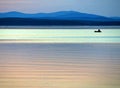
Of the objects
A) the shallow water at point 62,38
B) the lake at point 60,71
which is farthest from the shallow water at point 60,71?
the shallow water at point 62,38

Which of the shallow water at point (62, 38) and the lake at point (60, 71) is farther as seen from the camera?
the shallow water at point (62, 38)

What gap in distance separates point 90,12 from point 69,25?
3.06 meters

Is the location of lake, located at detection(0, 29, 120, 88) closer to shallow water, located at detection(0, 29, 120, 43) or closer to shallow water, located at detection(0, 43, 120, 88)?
shallow water, located at detection(0, 43, 120, 88)

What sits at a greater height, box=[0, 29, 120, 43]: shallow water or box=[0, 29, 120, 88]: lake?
box=[0, 29, 120, 88]: lake

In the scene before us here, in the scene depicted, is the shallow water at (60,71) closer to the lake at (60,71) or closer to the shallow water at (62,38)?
the lake at (60,71)

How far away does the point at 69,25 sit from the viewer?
598 inches

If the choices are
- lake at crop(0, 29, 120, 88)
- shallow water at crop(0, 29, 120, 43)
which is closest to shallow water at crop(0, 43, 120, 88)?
lake at crop(0, 29, 120, 88)

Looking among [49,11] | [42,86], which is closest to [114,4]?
[49,11]

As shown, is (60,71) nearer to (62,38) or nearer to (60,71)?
(60,71)

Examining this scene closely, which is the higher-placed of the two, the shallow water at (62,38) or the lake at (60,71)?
the lake at (60,71)

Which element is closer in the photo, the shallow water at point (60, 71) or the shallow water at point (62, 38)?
the shallow water at point (60, 71)

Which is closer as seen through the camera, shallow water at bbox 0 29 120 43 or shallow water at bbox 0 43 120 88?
shallow water at bbox 0 43 120 88

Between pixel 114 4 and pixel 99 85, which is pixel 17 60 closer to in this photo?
pixel 99 85

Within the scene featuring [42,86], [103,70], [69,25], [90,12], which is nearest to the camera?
[42,86]
